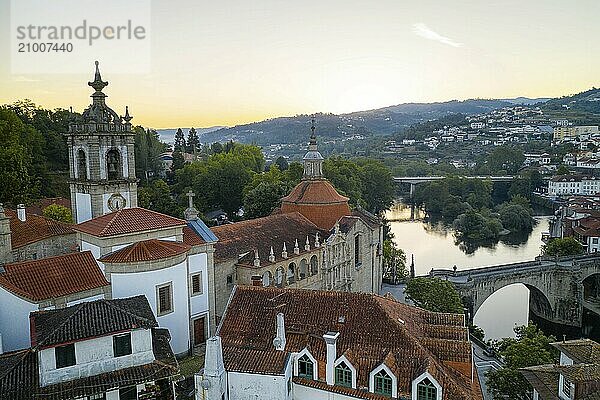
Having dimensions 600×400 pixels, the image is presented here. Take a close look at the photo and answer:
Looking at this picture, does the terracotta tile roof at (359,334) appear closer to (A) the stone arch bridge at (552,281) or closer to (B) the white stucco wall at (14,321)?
(B) the white stucco wall at (14,321)

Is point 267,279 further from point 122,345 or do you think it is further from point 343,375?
point 343,375

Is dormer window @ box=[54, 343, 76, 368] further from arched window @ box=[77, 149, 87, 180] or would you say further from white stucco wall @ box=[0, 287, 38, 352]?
arched window @ box=[77, 149, 87, 180]

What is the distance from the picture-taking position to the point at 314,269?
3666 centimetres

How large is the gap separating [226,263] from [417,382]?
50.8 ft

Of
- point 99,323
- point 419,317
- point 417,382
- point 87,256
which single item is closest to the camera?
point 417,382

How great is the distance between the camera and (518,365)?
25.8 metres

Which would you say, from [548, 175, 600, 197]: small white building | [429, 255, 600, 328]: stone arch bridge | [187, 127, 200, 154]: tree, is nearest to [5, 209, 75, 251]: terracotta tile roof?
[429, 255, 600, 328]: stone arch bridge

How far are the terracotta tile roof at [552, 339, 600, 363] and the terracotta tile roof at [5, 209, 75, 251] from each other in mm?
25715

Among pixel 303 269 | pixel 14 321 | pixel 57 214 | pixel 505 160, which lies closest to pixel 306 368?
pixel 14 321

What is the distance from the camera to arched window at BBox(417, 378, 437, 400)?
17109mm

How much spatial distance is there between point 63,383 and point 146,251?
25.9 ft

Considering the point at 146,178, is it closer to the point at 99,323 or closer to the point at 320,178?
the point at 320,178

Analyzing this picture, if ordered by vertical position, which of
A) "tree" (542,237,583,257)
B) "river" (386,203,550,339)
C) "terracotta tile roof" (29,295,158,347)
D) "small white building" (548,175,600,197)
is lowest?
"river" (386,203,550,339)

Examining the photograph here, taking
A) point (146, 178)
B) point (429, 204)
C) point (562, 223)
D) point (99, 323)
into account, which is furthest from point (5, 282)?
point (429, 204)
